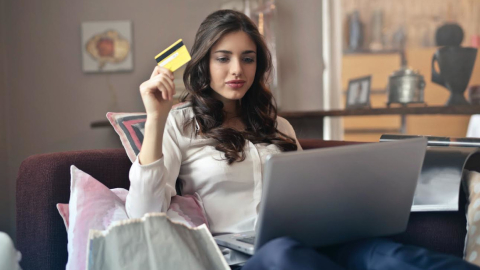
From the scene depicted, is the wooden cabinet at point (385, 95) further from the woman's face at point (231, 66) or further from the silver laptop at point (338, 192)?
the silver laptop at point (338, 192)

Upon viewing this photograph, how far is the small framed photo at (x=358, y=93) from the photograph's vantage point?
11.8 feet

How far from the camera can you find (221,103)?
1.71 metres

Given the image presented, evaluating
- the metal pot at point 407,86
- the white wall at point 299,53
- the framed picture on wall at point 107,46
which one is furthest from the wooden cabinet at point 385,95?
the framed picture on wall at point 107,46

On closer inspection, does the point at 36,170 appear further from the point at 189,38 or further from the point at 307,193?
the point at 189,38

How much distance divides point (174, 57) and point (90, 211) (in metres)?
0.44

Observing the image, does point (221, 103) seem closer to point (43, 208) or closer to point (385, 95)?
point (43, 208)

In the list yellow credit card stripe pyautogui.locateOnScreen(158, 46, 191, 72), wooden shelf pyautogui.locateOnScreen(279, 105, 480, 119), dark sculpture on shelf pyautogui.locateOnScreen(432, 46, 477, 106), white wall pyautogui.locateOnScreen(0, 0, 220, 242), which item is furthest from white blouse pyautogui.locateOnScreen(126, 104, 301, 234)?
white wall pyautogui.locateOnScreen(0, 0, 220, 242)

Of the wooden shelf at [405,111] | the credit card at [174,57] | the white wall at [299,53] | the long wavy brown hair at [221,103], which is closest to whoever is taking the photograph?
the credit card at [174,57]

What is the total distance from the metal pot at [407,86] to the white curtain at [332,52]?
2.37 ft

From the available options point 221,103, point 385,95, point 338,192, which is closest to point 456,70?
point 385,95

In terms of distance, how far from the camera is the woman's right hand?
4.08 ft

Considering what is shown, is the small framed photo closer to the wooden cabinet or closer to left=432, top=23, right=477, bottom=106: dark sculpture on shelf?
the wooden cabinet

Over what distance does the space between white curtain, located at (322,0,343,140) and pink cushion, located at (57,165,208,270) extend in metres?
2.51

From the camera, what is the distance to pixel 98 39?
3.53 metres
